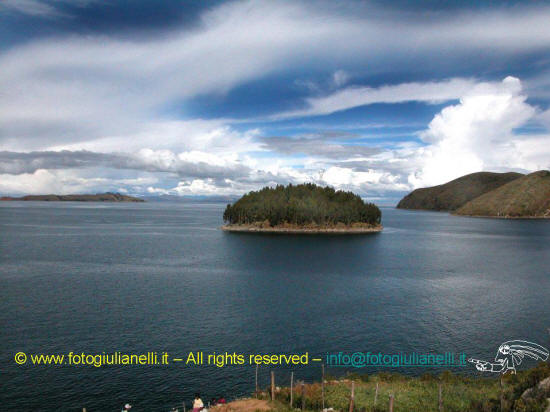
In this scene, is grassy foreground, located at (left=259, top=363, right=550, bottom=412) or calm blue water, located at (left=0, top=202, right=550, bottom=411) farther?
calm blue water, located at (left=0, top=202, right=550, bottom=411)

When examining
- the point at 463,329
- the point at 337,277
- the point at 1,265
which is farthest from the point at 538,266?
the point at 1,265

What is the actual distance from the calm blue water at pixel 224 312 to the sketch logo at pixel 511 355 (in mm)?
1605

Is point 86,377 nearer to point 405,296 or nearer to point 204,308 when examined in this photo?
point 204,308

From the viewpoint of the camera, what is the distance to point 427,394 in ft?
123

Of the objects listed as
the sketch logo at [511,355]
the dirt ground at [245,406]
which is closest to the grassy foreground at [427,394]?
the dirt ground at [245,406]

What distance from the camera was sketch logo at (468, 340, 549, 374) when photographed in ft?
157

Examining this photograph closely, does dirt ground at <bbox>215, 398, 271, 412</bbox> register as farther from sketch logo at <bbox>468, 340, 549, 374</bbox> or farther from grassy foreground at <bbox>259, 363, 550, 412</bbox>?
sketch logo at <bbox>468, 340, 549, 374</bbox>

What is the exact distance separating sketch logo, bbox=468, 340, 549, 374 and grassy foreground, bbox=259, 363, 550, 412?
6099 mm

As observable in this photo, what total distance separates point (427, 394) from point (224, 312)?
38.3m

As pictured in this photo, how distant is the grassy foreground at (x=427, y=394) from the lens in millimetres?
31938

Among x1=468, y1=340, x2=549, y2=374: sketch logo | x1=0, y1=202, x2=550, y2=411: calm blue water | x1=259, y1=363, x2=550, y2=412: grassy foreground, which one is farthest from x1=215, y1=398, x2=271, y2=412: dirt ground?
x1=468, y1=340, x2=549, y2=374: sketch logo

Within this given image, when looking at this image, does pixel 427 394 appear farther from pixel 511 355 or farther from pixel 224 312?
pixel 224 312

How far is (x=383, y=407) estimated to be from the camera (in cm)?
3419

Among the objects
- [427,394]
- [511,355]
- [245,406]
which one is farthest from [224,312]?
[511,355]
